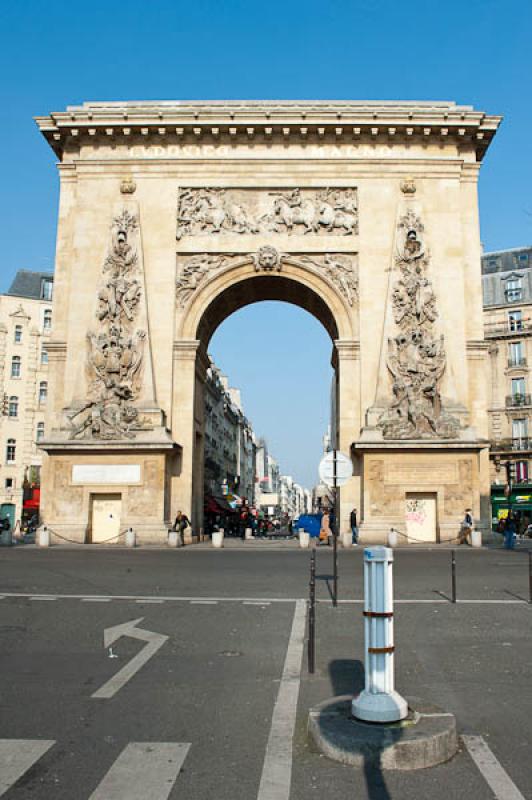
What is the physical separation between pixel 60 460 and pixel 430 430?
48.2 ft

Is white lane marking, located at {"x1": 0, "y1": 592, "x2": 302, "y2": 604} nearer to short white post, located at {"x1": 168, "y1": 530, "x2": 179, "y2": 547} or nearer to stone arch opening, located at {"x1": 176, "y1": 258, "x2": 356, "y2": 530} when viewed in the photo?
short white post, located at {"x1": 168, "y1": 530, "x2": 179, "y2": 547}

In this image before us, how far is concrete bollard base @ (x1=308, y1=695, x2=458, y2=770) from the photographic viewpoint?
4938 mm

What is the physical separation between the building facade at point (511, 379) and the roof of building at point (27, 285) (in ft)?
121

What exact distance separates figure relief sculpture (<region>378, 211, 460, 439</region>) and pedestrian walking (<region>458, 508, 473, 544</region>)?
10.1 feet

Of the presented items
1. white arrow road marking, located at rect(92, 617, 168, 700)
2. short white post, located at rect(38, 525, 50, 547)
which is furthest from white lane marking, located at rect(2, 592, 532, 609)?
short white post, located at rect(38, 525, 50, 547)

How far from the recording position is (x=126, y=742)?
5.62 metres

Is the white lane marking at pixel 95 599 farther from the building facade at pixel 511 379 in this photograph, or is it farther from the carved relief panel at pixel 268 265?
the building facade at pixel 511 379

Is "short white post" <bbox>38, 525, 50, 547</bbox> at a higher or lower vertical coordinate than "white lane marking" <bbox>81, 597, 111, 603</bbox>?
higher

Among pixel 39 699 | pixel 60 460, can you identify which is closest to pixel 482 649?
pixel 39 699

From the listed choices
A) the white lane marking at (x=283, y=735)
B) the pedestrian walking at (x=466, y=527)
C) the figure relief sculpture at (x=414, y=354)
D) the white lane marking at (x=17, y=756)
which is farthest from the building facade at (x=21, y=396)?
the white lane marking at (x=17, y=756)

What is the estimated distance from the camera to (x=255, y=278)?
106ft

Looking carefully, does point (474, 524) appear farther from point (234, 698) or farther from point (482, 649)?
point (234, 698)

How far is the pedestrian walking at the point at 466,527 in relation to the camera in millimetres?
27500

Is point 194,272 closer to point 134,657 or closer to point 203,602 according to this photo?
point 203,602
